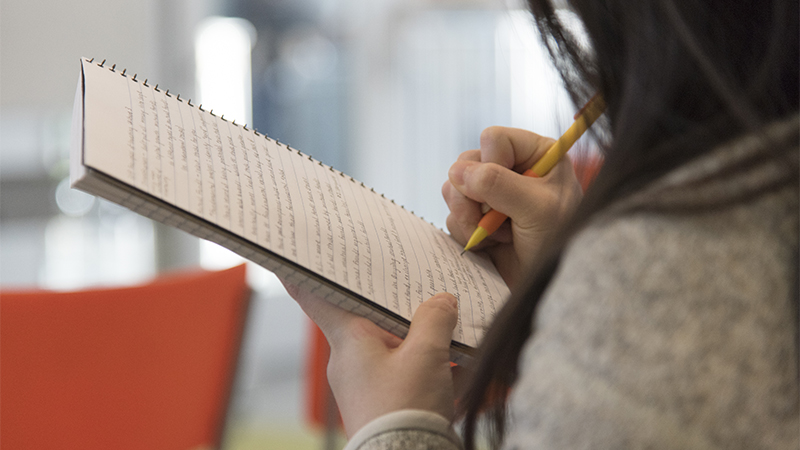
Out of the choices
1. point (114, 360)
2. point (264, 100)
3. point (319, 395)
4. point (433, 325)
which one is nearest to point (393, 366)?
point (433, 325)

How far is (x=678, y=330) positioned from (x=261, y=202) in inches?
10.2

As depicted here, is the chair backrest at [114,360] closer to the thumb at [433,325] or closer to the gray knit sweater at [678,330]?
the thumb at [433,325]

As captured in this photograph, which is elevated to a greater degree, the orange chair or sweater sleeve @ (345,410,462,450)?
sweater sleeve @ (345,410,462,450)

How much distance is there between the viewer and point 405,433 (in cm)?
38

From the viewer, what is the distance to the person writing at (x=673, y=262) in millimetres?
249

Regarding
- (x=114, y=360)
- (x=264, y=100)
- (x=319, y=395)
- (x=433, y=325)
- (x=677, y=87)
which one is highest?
(x=677, y=87)

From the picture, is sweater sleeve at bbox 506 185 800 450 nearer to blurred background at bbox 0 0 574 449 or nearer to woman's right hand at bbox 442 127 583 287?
woman's right hand at bbox 442 127 583 287

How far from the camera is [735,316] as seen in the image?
0.26 metres

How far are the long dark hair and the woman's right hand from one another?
8.1 inches

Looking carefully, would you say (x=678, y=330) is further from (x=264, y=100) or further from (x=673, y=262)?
(x=264, y=100)

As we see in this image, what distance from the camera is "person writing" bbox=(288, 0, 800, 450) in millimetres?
249

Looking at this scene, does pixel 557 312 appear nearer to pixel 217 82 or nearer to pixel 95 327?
pixel 95 327

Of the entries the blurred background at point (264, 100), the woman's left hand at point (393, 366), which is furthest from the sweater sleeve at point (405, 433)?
the blurred background at point (264, 100)

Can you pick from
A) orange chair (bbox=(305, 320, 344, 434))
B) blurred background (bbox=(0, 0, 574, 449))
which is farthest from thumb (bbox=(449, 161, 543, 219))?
blurred background (bbox=(0, 0, 574, 449))
